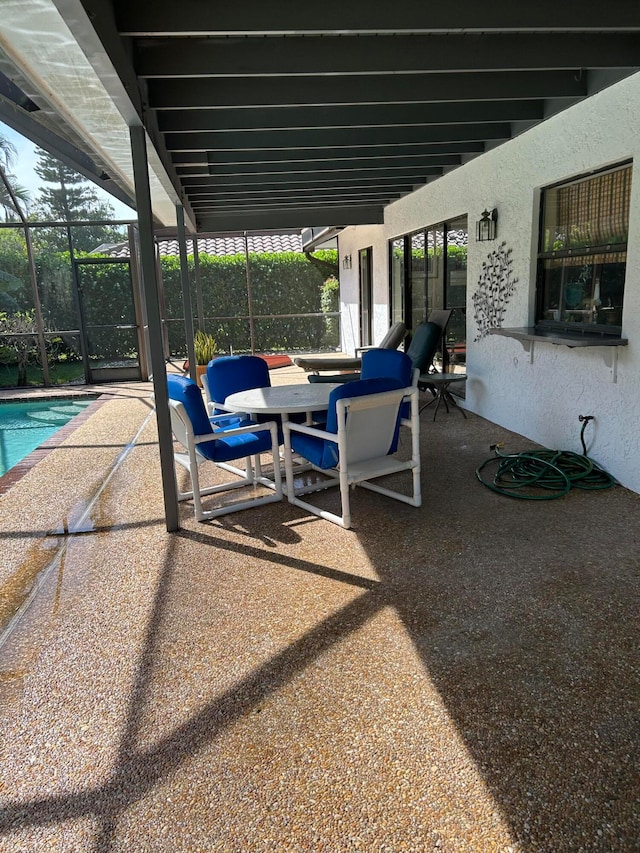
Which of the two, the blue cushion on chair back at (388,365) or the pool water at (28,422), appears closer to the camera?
the blue cushion on chair back at (388,365)

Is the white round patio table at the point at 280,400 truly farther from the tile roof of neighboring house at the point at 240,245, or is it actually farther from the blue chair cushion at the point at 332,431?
the tile roof of neighboring house at the point at 240,245

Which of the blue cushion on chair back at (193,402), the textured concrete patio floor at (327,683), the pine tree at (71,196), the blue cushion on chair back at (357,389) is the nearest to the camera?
the textured concrete patio floor at (327,683)

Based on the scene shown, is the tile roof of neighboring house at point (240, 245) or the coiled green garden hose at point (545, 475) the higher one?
the tile roof of neighboring house at point (240, 245)

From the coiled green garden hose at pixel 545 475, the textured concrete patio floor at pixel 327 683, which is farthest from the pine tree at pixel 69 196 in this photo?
the textured concrete patio floor at pixel 327 683

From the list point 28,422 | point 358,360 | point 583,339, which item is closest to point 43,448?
point 28,422

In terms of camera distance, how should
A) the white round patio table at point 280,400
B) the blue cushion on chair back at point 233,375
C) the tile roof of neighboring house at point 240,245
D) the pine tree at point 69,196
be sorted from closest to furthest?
1. the white round patio table at point 280,400
2. the blue cushion on chair back at point 233,375
3. the pine tree at point 69,196
4. the tile roof of neighboring house at point 240,245

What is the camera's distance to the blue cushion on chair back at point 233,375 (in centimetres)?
479

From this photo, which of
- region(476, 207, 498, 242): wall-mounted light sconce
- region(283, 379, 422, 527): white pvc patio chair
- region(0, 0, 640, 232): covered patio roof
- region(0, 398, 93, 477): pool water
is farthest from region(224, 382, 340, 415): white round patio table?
region(0, 398, 93, 477): pool water

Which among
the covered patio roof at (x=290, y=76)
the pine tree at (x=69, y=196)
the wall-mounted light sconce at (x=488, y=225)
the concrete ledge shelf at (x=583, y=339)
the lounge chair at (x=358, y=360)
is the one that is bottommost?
the lounge chair at (x=358, y=360)

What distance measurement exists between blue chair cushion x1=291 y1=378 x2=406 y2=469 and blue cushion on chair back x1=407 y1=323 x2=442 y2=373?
3.02 metres

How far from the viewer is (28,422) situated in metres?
8.11

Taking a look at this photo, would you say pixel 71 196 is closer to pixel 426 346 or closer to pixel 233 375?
pixel 426 346

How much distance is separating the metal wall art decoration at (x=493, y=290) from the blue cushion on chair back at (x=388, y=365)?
1.56 m

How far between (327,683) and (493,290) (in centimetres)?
449
